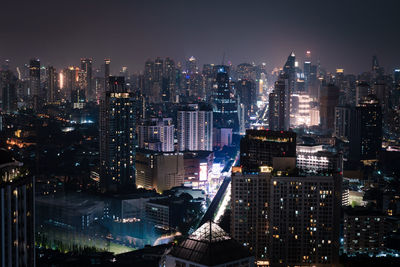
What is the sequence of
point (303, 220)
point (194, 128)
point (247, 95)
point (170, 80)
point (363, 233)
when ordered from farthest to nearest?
1. point (170, 80)
2. point (247, 95)
3. point (194, 128)
4. point (363, 233)
5. point (303, 220)

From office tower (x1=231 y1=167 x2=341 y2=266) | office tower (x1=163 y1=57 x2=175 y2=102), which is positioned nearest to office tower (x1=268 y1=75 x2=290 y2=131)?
office tower (x1=163 y1=57 x2=175 y2=102)

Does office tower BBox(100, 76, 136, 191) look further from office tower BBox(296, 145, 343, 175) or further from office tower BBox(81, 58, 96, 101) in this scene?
office tower BBox(81, 58, 96, 101)

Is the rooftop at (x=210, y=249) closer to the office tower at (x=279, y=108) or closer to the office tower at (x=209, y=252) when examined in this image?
the office tower at (x=209, y=252)

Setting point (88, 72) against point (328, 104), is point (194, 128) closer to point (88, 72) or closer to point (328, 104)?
point (328, 104)

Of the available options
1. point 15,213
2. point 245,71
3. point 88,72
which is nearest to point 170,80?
point 88,72

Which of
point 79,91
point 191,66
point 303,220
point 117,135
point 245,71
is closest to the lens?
point 303,220

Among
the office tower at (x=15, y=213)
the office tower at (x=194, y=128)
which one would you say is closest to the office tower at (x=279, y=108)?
the office tower at (x=194, y=128)

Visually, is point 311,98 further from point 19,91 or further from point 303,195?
point 303,195
